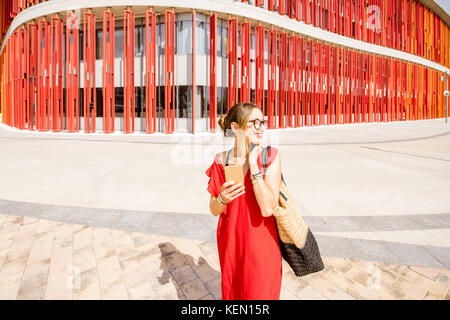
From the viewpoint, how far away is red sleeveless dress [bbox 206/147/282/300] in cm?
156

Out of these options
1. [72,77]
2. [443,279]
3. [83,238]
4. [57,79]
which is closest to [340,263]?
[443,279]

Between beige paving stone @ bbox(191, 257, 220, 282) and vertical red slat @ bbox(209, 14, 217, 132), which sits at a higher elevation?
vertical red slat @ bbox(209, 14, 217, 132)

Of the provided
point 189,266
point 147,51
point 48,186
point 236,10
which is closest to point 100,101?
point 147,51

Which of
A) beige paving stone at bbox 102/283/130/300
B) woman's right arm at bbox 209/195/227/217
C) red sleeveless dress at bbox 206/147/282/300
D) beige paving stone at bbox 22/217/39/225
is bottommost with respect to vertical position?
beige paving stone at bbox 102/283/130/300

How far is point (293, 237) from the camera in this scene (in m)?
1.51

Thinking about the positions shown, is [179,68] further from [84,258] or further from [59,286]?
[59,286]

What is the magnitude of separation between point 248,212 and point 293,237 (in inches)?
11.1

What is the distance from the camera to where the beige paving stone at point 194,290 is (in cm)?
224

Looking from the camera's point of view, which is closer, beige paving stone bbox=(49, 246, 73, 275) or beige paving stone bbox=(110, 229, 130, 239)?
beige paving stone bbox=(49, 246, 73, 275)

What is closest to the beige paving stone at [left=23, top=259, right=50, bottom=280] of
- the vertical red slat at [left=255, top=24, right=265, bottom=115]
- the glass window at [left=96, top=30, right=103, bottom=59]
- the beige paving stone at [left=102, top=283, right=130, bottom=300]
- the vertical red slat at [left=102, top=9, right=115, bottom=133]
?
the beige paving stone at [left=102, top=283, right=130, bottom=300]

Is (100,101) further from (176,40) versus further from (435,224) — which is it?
(435,224)

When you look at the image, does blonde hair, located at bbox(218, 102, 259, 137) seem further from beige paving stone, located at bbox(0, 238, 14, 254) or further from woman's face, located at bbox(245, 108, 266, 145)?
beige paving stone, located at bbox(0, 238, 14, 254)

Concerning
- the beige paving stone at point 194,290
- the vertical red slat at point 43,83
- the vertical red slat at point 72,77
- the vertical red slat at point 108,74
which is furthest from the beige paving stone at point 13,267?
the vertical red slat at point 43,83
